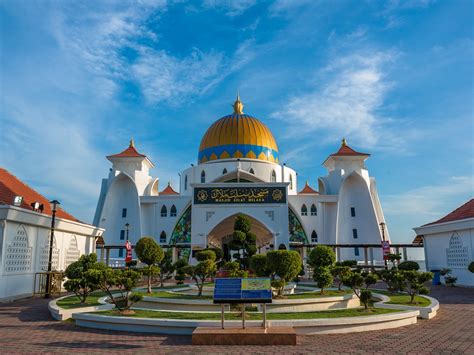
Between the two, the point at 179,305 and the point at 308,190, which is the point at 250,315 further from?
A: the point at 308,190

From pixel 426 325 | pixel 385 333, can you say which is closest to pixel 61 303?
pixel 385 333

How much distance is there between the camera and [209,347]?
6441 millimetres

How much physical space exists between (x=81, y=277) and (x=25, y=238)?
495cm

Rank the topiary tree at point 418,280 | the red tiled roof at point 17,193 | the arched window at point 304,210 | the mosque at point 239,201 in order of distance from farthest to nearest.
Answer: the arched window at point 304,210 → the mosque at point 239,201 → the red tiled roof at point 17,193 → the topiary tree at point 418,280

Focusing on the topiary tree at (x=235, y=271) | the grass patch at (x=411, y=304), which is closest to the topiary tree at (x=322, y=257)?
the grass patch at (x=411, y=304)

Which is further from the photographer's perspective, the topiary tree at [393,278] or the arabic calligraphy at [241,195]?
the arabic calligraphy at [241,195]

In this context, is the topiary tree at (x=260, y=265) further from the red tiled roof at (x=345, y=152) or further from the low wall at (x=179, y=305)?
the red tiled roof at (x=345, y=152)

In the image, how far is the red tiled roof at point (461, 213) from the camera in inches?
697

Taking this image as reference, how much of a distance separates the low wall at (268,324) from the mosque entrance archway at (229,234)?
60.8 ft

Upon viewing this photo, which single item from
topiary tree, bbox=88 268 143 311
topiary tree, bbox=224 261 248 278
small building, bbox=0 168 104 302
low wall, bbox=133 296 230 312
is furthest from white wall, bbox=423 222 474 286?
small building, bbox=0 168 104 302

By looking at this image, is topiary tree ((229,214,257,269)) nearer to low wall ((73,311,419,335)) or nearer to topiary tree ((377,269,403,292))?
topiary tree ((377,269,403,292))

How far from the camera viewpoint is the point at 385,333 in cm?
749

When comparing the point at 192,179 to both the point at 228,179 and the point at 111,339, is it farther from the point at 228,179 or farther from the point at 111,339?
the point at 111,339

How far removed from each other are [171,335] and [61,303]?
15.4 ft
